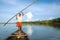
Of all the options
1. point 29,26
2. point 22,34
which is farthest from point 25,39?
point 29,26

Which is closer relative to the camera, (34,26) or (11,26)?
(11,26)

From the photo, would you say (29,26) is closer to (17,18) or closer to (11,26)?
(11,26)

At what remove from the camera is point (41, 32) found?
6.66 m

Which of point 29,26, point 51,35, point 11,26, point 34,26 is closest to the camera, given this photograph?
point 11,26

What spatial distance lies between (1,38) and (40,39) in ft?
4.28

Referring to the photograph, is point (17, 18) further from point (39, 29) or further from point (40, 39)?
point (39, 29)

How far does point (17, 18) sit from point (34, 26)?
207cm

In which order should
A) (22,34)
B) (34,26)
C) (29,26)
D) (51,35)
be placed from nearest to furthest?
(22,34)
(29,26)
(34,26)
(51,35)

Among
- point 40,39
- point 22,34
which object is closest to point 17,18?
point 22,34

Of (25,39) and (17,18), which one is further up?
(17,18)

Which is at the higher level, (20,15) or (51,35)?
(20,15)

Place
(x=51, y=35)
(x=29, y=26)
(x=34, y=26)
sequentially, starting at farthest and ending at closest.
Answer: (x=51, y=35) < (x=34, y=26) < (x=29, y=26)

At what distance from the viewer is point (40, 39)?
6152 millimetres

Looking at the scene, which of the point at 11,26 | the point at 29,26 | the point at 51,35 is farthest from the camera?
the point at 51,35
